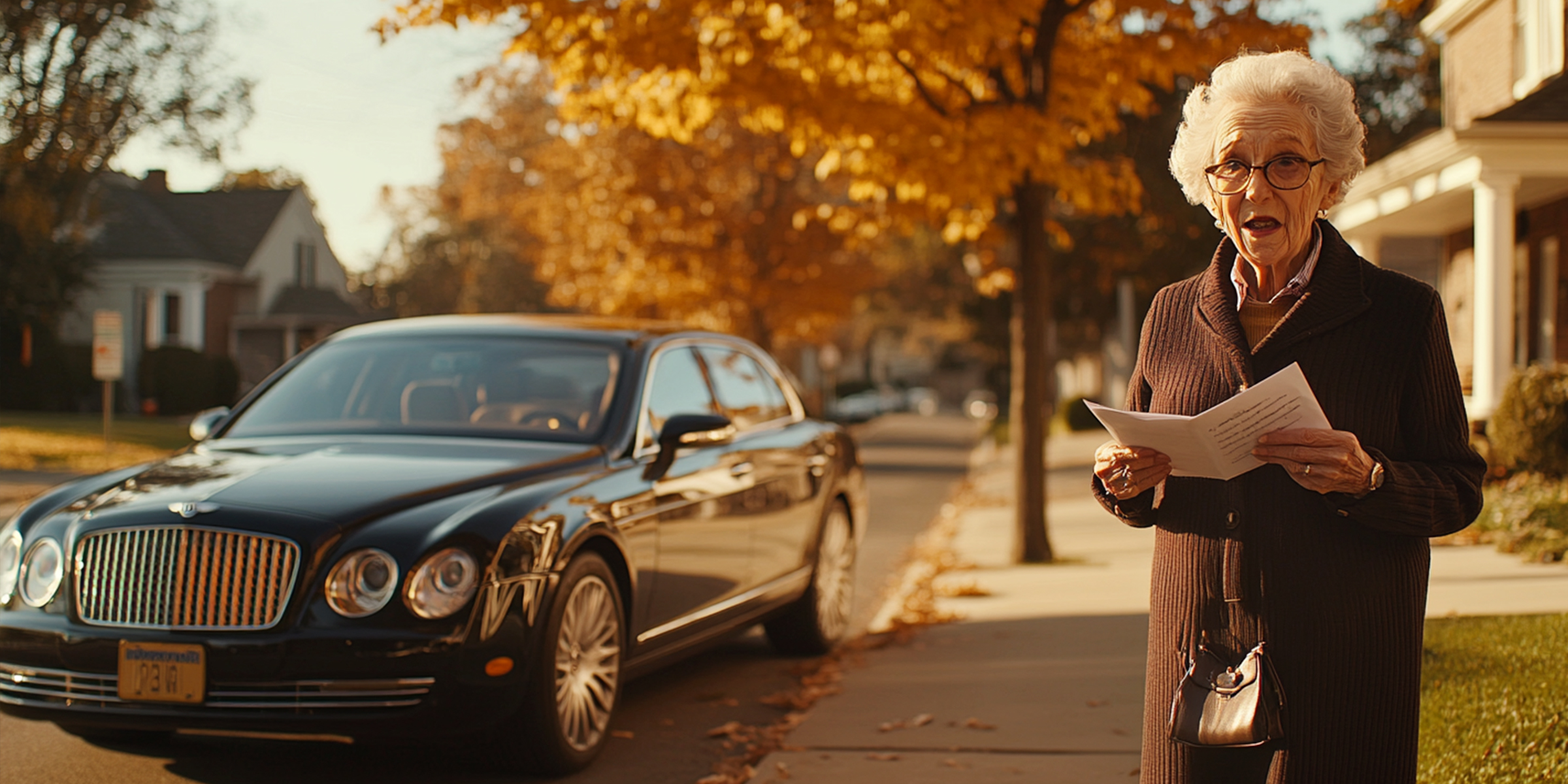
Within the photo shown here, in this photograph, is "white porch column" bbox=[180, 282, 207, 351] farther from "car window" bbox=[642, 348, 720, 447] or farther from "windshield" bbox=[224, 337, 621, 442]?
"car window" bbox=[642, 348, 720, 447]

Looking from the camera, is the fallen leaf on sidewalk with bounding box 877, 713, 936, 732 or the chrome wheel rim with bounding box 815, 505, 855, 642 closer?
the fallen leaf on sidewalk with bounding box 877, 713, 936, 732

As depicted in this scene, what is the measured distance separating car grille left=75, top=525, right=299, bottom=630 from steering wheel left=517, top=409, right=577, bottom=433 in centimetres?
158

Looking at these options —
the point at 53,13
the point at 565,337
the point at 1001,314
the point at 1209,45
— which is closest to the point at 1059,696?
the point at 565,337

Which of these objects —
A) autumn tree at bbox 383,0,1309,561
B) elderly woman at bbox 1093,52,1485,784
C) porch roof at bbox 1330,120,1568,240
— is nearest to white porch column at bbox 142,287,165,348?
porch roof at bbox 1330,120,1568,240

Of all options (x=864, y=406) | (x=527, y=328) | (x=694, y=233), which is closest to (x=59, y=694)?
(x=527, y=328)

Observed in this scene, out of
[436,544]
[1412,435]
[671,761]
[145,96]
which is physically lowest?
[671,761]

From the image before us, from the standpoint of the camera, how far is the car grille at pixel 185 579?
481 cm

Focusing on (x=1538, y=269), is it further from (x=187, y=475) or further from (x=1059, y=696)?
(x=187, y=475)

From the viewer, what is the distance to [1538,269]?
18.1 meters

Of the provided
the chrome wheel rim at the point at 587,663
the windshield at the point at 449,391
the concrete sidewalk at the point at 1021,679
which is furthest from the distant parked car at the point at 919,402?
the chrome wheel rim at the point at 587,663

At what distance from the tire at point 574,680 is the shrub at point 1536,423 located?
10412 millimetres

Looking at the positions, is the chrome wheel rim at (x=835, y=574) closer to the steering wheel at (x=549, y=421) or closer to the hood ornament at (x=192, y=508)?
the steering wheel at (x=549, y=421)

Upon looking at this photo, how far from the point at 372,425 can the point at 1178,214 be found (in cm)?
2120

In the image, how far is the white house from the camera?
41.3m
